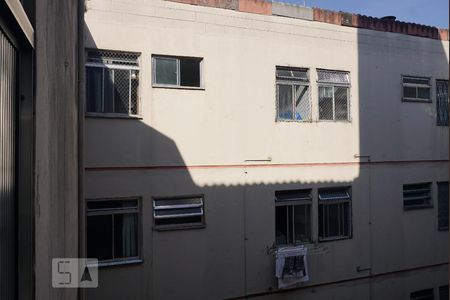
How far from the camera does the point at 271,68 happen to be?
923cm

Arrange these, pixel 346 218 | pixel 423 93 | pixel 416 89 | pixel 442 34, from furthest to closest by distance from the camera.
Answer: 1. pixel 442 34
2. pixel 423 93
3. pixel 416 89
4. pixel 346 218

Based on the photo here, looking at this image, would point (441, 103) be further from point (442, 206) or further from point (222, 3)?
point (222, 3)

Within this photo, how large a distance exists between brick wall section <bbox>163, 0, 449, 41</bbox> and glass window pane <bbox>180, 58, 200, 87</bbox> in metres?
1.05

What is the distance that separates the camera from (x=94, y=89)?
7859mm

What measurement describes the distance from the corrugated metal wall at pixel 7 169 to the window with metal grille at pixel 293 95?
290 inches

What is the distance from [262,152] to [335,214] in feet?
7.45

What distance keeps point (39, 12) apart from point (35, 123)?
2.12 ft

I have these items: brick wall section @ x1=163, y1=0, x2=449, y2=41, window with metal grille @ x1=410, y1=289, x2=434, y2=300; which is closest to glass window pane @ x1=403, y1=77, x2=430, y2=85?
brick wall section @ x1=163, y1=0, x2=449, y2=41

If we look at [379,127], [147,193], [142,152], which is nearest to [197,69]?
[142,152]

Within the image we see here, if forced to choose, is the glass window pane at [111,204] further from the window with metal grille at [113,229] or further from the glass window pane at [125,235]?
the glass window pane at [125,235]

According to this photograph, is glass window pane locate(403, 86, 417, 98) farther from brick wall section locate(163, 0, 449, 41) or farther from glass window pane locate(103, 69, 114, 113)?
glass window pane locate(103, 69, 114, 113)

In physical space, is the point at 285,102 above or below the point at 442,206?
above

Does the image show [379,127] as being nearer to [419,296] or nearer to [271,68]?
[271,68]

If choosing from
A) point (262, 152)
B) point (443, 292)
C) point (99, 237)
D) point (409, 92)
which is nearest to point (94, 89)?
point (99, 237)
